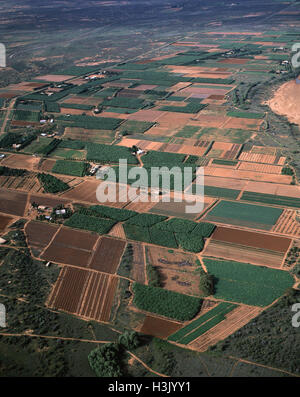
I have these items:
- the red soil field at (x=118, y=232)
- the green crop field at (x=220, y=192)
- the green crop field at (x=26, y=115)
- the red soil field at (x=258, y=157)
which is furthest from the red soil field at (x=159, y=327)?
the green crop field at (x=26, y=115)

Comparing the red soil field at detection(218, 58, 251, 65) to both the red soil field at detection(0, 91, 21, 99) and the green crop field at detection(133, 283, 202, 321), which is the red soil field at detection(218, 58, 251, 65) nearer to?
the red soil field at detection(0, 91, 21, 99)

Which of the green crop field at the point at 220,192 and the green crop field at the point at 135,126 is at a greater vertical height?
the green crop field at the point at 135,126

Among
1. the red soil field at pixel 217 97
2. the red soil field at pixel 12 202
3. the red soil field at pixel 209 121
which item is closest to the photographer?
the red soil field at pixel 12 202

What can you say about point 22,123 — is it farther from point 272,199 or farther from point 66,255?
point 272,199

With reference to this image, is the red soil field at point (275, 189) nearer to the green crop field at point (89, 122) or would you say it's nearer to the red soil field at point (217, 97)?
the green crop field at point (89, 122)

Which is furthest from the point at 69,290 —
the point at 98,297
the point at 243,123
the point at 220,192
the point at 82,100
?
the point at 82,100

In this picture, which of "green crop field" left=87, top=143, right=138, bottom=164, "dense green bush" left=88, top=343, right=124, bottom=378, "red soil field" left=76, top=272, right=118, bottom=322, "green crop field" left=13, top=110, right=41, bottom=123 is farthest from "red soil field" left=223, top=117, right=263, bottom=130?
"dense green bush" left=88, top=343, right=124, bottom=378
